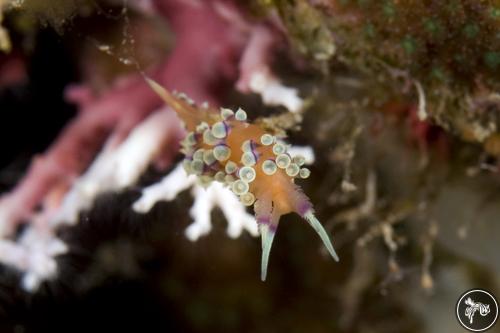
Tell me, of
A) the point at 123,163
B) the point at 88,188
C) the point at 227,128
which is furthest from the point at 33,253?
the point at 227,128

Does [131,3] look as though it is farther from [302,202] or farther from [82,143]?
[302,202]

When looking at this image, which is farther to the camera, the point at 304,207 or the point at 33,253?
the point at 33,253

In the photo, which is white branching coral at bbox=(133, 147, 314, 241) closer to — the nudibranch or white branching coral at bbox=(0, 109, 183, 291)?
white branching coral at bbox=(0, 109, 183, 291)

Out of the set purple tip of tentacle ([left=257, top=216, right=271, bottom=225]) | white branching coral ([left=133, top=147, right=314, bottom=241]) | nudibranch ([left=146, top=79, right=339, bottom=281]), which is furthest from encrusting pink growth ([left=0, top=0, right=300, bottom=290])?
purple tip of tentacle ([left=257, top=216, right=271, bottom=225])

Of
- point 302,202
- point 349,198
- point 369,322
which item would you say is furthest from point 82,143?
point 369,322

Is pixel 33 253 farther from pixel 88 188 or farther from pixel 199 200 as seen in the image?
pixel 199 200

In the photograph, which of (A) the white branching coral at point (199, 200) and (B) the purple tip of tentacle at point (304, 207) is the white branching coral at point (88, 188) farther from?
(B) the purple tip of tentacle at point (304, 207)

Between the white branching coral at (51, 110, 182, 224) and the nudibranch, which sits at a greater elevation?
the nudibranch

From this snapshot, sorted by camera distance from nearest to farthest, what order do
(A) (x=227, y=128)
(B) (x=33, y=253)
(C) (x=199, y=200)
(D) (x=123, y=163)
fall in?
(A) (x=227, y=128)
(C) (x=199, y=200)
(D) (x=123, y=163)
(B) (x=33, y=253)
